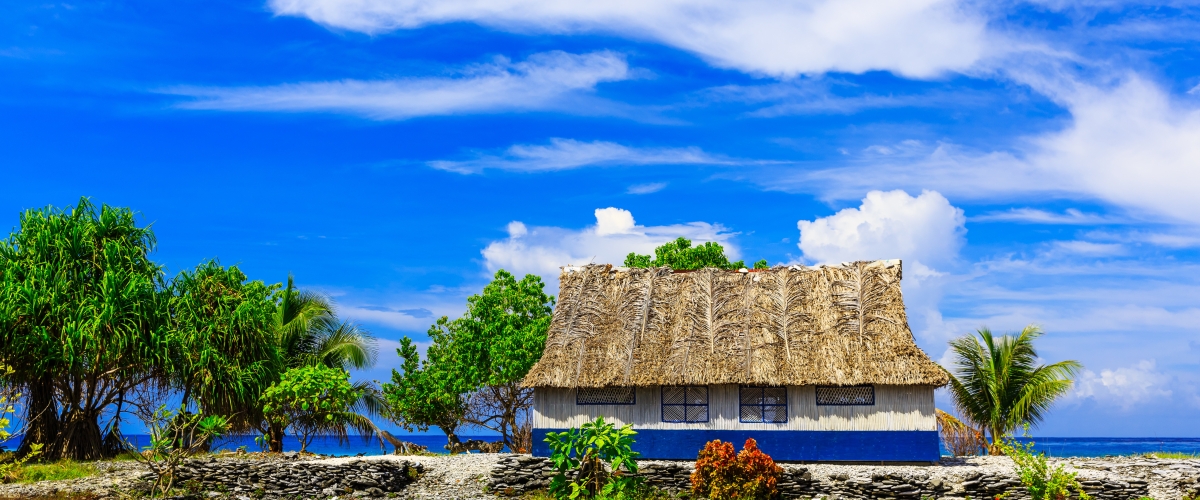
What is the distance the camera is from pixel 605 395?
23.2 metres

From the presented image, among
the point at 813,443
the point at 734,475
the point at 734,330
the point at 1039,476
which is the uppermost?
the point at 734,330

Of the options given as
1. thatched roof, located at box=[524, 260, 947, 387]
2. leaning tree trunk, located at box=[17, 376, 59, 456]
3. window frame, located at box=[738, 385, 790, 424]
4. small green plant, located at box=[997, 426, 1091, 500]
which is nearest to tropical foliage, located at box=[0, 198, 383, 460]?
leaning tree trunk, located at box=[17, 376, 59, 456]

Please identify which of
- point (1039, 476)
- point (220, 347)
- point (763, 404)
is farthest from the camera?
point (220, 347)

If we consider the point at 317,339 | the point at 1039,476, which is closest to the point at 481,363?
the point at 317,339

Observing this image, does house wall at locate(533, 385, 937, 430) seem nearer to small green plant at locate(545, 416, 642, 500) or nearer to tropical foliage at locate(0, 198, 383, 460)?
small green plant at locate(545, 416, 642, 500)

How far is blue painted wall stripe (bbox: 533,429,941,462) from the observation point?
2198 cm

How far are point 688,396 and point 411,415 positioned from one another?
11160mm

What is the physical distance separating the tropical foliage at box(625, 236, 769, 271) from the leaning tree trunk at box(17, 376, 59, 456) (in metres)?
16.9

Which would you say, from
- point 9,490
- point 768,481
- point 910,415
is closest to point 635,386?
point 768,481

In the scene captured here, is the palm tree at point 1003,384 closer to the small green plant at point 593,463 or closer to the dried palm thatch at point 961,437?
the dried palm thatch at point 961,437

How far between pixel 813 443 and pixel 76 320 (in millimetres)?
17703

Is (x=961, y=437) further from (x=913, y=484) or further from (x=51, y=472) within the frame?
(x=51, y=472)

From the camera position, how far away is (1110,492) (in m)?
19.3

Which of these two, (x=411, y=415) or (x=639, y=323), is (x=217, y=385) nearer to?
(x=411, y=415)
